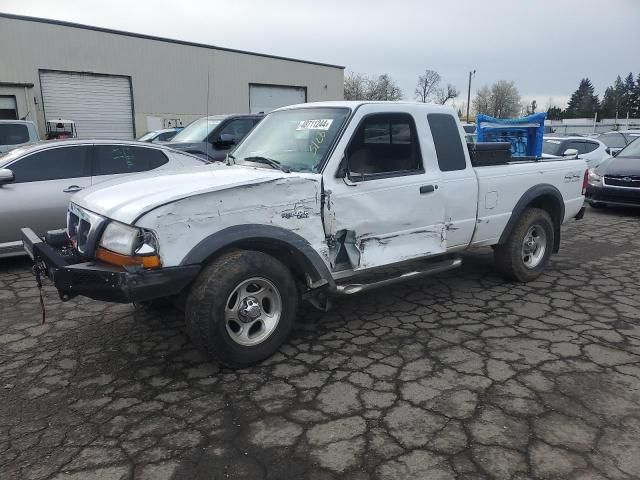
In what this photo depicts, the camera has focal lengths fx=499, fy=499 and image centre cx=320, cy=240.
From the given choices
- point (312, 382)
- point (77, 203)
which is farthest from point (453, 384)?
point (77, 203)

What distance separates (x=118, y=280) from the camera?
3053mm

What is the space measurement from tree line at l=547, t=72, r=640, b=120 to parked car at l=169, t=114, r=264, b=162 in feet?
258

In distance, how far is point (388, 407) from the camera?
123 inches

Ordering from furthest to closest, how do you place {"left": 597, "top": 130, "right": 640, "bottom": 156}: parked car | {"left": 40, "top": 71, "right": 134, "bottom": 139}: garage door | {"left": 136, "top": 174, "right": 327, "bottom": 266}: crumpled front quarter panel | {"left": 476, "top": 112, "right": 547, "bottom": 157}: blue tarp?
{"left": 40, "top": 71, "right": 134, "bottom": 139}: garage door
{"left": 597, "top": 130, "right": 640, "bottom": 156}: parked car
{"left": 476, "top": 112, "right": 547, "bottom": 157}: blue tarp
{"left": 136, "top": 174, "right": 327, "bottom": 266}: crumpled front quarter panel

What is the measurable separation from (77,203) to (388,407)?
2.77 meters

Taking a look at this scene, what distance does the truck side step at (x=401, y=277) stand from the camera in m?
3.94

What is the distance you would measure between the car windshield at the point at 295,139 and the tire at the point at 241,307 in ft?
3.06

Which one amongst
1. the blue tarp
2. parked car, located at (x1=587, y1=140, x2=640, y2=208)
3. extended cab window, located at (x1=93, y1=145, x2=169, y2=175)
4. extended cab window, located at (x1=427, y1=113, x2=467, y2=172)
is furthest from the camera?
parked car, located at (x1=587, y1=140, x2=640, y2=208)

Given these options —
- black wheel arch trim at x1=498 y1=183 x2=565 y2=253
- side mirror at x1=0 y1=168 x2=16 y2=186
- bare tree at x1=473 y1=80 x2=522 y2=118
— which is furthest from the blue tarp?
bare tree at x1=473 y1=80 x2=522 y2=118

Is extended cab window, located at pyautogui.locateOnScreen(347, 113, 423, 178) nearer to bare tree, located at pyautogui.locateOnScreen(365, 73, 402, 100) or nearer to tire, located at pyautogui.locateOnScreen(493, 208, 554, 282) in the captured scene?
Result: tire, located at pyautogui.locateOnScreen(493, 208, 554, 282)

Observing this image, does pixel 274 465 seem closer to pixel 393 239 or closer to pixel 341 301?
pixel 393 239

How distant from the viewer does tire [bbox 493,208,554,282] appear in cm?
543

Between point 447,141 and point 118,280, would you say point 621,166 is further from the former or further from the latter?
point 118,280

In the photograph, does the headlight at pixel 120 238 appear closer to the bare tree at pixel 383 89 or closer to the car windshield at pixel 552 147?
the car windshield at pixel 552 147
